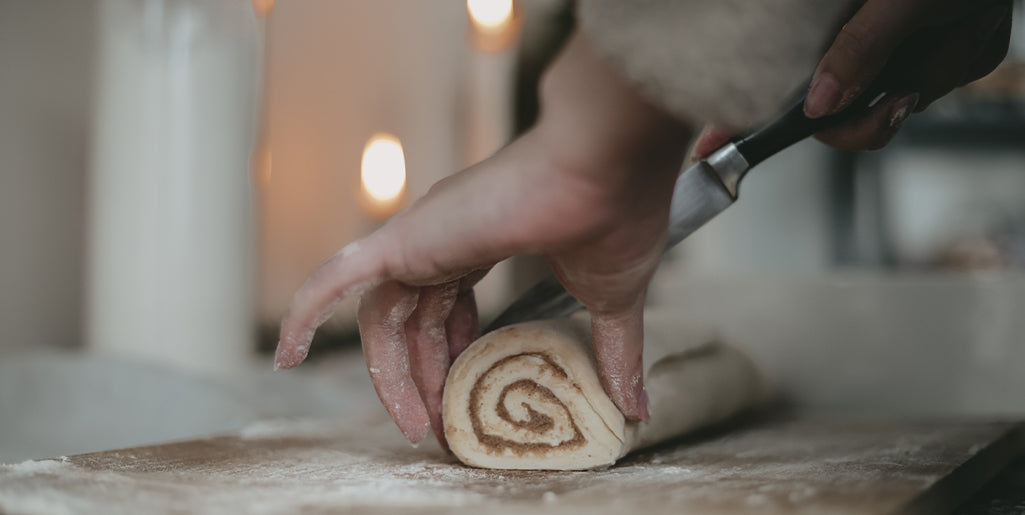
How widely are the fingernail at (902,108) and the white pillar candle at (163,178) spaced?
57.0 inches

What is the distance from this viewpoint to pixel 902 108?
0.87 metres

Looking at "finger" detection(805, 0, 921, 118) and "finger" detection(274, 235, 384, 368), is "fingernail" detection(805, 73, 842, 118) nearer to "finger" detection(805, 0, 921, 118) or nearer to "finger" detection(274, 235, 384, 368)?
"finger" detection(805, 0, 921, 118)

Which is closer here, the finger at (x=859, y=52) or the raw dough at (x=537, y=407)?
the finger at (x=859, y=52)

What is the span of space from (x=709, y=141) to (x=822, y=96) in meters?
A: 0.15

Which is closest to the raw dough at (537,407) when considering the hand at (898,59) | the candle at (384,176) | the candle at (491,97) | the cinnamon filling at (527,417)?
the cinnamon filling at (527,417)

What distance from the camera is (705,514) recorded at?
0.63 m

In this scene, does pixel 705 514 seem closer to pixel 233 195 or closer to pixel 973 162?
pixel 233 195

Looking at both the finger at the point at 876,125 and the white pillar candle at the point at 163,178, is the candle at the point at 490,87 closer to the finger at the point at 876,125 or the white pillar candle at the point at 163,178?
the white pillar candle at the point at 163,178

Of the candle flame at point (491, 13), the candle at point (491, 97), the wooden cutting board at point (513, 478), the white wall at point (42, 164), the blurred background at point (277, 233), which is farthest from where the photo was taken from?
the candle at point (491, 97)

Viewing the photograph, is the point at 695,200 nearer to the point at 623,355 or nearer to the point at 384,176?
the point at 623,355

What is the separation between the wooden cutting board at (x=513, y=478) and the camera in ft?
A: 2.16

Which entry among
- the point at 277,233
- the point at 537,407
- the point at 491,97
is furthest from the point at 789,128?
the point at 491,97

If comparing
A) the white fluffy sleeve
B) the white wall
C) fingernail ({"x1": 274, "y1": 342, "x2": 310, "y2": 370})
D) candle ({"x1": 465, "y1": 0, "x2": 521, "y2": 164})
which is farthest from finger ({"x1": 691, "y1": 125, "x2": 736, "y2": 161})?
candle ({"x1": 465, "y1": 0, "x2": 521, "y2": 164})

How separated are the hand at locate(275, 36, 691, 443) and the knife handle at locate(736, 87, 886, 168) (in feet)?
0.78
